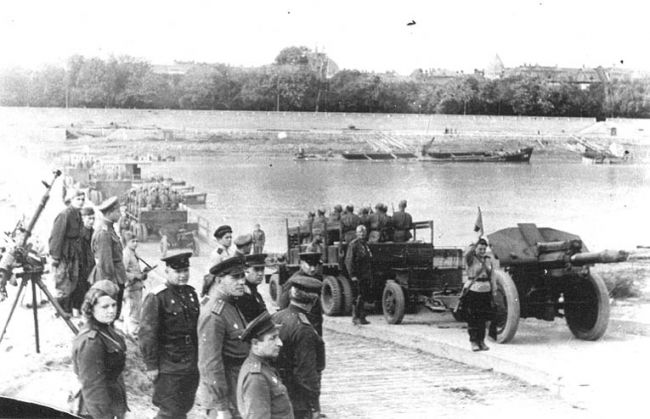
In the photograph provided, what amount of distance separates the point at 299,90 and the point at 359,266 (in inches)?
235

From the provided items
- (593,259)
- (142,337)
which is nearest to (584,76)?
(593,259)

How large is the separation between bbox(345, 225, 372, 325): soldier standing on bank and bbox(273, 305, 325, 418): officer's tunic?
5.32 meters

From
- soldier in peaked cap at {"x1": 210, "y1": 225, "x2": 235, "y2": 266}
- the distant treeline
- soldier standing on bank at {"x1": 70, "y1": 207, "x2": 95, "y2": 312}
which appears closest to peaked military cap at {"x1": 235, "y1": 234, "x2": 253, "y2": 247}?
soldier in peaked cap at {"x1": 210, "y1": 225, "x2": 235, "y2": 266}

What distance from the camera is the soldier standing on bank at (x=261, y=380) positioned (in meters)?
4.31

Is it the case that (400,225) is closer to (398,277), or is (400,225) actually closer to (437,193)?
(398,277)

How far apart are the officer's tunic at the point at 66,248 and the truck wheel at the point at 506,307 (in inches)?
164

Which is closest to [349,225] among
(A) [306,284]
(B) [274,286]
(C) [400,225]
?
(C) [400,225]

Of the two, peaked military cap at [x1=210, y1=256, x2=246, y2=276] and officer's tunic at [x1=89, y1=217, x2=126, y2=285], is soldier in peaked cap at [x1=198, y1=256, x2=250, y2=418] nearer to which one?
peaked military cap at [x1=210, y1=256, x2=246, y2=276]

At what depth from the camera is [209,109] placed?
14703 millimetres

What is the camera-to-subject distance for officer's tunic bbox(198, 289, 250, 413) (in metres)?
5.10

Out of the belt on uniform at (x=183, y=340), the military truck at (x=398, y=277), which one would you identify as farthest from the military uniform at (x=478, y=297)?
the belt on uniform at (x=183, y=340)

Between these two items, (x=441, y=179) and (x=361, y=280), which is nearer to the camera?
(x=361, y=280)

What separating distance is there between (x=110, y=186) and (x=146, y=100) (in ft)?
16.5

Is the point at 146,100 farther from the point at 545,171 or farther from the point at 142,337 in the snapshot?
the point at 545,171
